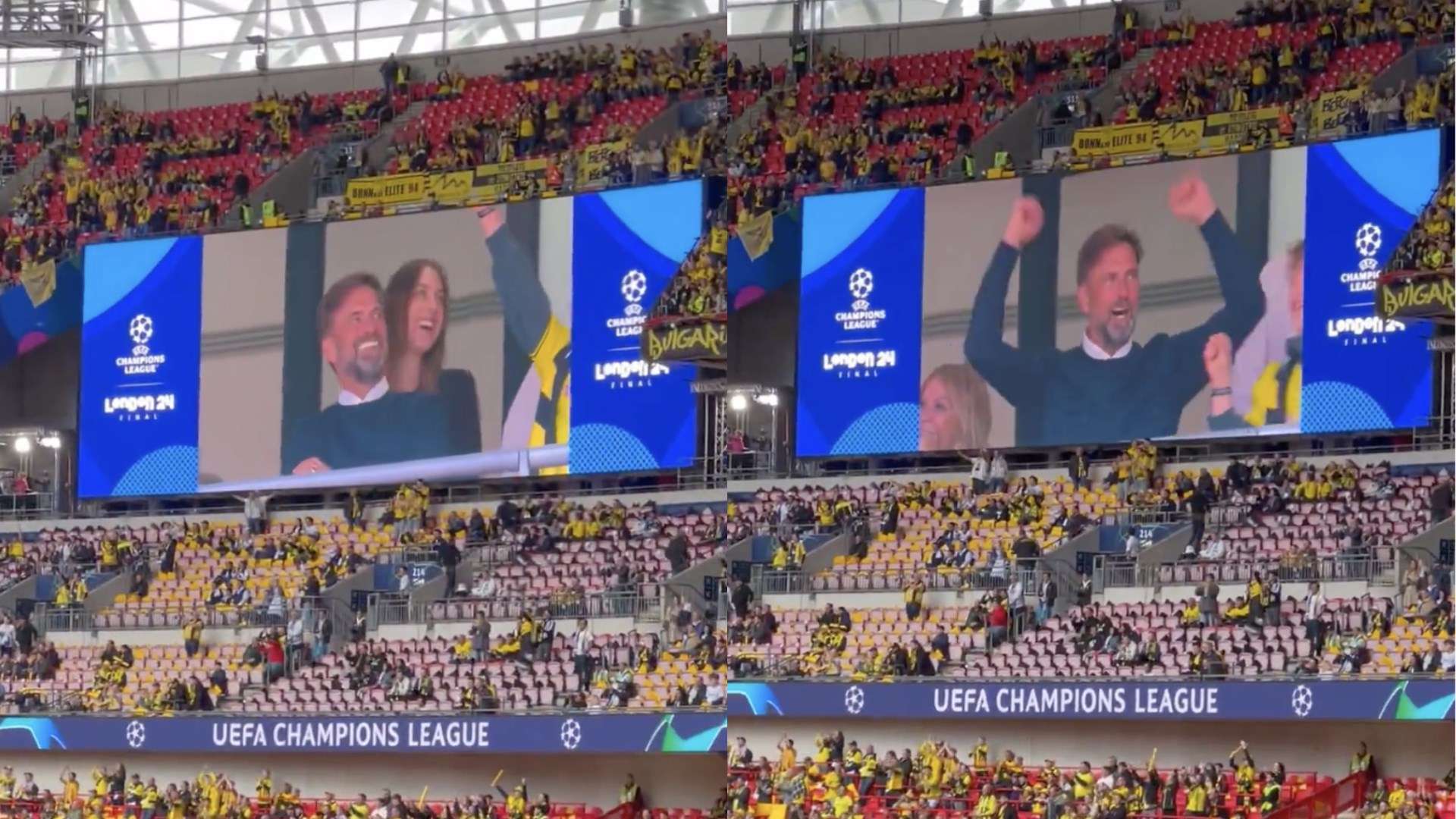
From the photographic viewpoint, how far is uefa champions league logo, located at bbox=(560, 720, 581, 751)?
94.6 ft

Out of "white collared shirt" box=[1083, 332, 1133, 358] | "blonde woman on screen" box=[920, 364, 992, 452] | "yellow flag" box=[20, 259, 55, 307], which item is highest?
"yellow flag" box=[20, 259, 55, 307]

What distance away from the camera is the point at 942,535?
30.0 m

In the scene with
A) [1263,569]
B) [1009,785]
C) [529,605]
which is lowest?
[1009,785]

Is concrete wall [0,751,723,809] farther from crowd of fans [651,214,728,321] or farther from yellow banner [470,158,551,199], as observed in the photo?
yellow banner [470,158,551,199]

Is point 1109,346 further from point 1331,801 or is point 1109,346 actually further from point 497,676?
point 497,676

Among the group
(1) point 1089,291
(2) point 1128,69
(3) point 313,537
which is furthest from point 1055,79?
(3) point 313,537

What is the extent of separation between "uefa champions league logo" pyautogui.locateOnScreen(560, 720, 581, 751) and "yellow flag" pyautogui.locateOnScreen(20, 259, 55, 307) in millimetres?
12756

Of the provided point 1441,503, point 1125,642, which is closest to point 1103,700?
point 1125,642

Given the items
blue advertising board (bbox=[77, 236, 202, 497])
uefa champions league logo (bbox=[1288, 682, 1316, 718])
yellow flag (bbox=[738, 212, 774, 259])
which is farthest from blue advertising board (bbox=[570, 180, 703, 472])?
uefa champions league logo (bbox=[1288, 682, 1316, 718])

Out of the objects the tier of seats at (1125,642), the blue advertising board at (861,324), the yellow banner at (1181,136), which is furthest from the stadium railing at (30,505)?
the yellow banner at (1181,136)

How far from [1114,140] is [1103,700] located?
8.30m

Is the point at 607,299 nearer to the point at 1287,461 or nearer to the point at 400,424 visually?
the point at 400,424

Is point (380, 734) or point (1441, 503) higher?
point (1441, 503)

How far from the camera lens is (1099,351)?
30.4 m
